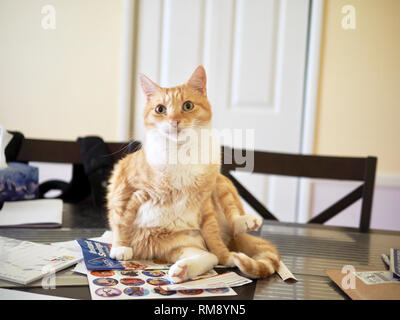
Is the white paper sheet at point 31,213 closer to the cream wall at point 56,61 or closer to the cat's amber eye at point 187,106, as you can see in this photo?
the cream wall at point 56,61

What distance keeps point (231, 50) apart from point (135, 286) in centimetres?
66

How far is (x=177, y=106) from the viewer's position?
609 millimetres

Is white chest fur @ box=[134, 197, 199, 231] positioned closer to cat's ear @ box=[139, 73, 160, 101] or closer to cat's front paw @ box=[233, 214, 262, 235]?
cat's front paw @ box=[233, 214, 262, 235]

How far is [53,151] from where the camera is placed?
3.53 ft

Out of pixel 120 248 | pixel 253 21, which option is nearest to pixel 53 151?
pixel 120 248

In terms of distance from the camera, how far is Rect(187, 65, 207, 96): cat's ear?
61cm

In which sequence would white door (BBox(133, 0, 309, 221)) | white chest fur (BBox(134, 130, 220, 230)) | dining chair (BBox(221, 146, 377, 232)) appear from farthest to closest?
1. dining chair (BBox(221, 146, 377, 232))
2. white door (BBox(133, 0, 309, 221))
3. white chest fur (BBox(134, 130, 220, 230))

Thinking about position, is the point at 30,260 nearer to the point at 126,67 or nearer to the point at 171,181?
the point at 171,181

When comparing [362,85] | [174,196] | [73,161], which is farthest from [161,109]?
[362,85]

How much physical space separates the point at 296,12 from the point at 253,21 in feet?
0.34

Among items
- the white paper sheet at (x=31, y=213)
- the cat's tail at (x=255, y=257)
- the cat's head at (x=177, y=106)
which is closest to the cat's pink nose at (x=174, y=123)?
the cat's head at (x=177, y=106)

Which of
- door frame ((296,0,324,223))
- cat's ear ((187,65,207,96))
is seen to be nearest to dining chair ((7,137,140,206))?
cat's ear ((187,65,207,96))

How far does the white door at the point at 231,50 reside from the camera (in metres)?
0.86

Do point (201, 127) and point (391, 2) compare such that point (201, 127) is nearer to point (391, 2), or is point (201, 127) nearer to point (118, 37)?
point (118, 37)
